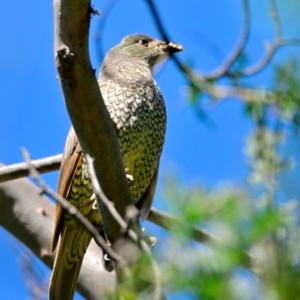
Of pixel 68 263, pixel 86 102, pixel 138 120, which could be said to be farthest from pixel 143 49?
pixel 86 102

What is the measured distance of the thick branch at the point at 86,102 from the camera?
111 inches

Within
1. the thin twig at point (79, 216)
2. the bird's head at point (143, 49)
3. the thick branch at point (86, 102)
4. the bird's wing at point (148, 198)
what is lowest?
the thin twig at point (79, 216)

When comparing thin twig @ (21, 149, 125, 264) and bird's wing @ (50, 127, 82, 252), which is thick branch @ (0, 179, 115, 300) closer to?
bird's wing @ (50, 127, 82, 252)

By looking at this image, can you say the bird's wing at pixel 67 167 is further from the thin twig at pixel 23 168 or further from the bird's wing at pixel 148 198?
the bird's wing at pixel 148 198

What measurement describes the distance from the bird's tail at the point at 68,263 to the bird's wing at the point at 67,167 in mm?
178

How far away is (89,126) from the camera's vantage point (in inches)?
120

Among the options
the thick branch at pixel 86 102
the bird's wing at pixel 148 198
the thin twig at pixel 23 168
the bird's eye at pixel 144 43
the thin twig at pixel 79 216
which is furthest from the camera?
the bird's eye at pixel 144 43

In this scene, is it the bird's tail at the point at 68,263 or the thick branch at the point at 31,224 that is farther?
the thick branch at the point at 31,224

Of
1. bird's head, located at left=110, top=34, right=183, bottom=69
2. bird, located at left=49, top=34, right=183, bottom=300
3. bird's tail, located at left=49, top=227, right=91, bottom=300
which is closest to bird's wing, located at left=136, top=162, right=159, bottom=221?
bird, located at left=49, top=34, right=183, bottom=300

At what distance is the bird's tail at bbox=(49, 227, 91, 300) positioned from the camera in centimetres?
435

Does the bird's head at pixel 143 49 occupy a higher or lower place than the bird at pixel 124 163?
higher

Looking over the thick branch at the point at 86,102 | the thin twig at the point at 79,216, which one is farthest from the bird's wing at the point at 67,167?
the thin twig at the point at 79,216

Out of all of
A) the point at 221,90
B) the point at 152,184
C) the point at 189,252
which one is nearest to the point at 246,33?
the point at 221,90

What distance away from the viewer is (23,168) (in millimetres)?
4172
